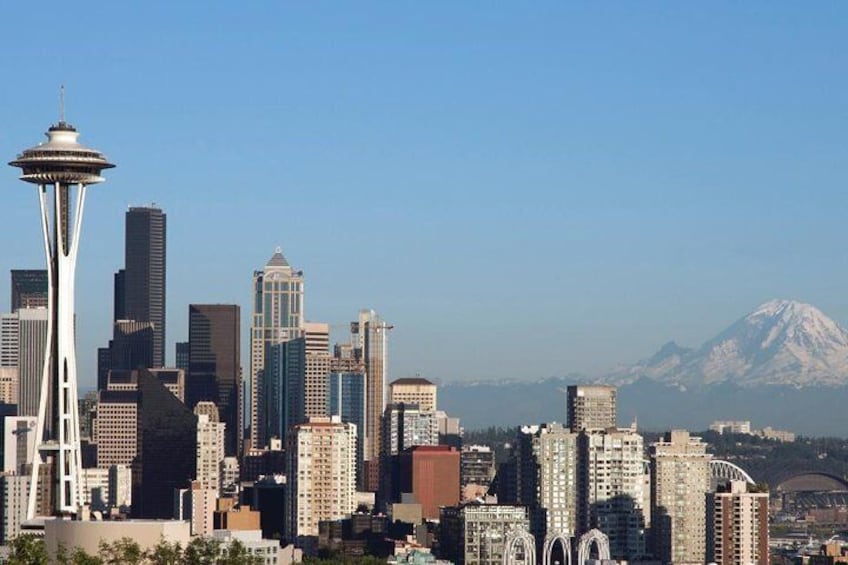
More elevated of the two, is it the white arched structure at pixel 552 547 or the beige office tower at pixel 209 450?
the beige office tower at pixel 209 450

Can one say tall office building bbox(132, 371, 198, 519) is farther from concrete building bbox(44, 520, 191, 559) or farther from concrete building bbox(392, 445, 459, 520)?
concrete building bbox(44, 520, 191, 559)

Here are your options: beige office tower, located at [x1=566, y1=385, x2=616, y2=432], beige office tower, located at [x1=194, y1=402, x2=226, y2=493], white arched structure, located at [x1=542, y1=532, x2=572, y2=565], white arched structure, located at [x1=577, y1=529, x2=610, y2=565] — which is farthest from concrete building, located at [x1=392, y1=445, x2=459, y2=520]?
white arched structure, located at [x1=577, y1=529, x2=610, y2=565]

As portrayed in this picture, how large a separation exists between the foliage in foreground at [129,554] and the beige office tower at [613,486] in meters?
91.8

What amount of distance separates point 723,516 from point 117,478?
57.2m

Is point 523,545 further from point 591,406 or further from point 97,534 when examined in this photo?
point 97,534

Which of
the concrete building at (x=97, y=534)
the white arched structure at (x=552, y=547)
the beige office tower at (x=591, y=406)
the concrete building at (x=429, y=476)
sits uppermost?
the beige office tower at (x=591, y=406)

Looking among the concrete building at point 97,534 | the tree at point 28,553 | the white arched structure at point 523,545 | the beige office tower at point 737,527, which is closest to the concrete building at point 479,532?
the white arched structure at point 523,545

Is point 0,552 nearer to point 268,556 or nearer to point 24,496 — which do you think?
point 268,556

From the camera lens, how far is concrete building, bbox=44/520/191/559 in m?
66.1

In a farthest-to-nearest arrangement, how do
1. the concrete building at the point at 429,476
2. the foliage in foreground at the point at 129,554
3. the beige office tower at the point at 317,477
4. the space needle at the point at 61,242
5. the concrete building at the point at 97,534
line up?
the concrete building at the point at 429,476, the beige office tower at the point at 317,477, the space needle at the point at 61,242, the concrete building at the point at 97,534, the foliage in foreground at the point at 129,554

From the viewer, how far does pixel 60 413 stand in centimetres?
10719

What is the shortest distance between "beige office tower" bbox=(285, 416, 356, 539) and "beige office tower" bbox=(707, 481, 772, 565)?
28098 mm

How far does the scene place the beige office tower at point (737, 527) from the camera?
147 m

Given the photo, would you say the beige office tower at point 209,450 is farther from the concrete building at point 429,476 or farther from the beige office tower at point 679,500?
the beige office tower at point 679,500
